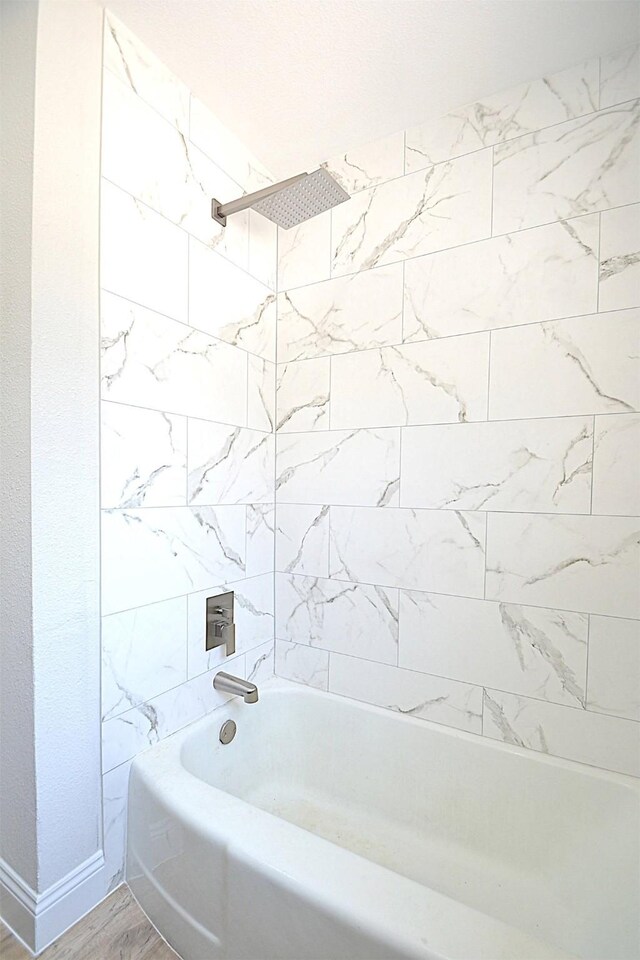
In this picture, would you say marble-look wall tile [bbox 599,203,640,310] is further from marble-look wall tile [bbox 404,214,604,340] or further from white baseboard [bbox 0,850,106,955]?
white baseboard [bbox 0,850,106,955]

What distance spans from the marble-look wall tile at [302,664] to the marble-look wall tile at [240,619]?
8 centimetres

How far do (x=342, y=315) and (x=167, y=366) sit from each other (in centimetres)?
70

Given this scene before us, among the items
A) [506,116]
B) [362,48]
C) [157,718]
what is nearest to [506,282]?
[506,116]

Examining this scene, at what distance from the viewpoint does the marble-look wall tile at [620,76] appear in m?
1.24

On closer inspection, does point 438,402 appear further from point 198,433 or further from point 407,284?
point 198,433

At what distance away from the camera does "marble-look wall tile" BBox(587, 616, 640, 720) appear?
4.06ft

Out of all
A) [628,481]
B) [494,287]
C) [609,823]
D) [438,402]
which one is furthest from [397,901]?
[494,287]

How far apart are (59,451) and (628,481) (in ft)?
4.88

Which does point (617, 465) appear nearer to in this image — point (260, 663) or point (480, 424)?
point (480, 424)

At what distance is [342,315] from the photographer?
5.61 ft

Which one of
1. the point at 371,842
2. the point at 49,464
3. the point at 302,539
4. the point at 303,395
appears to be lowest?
the point at 371,842

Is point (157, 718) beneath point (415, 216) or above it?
beneath

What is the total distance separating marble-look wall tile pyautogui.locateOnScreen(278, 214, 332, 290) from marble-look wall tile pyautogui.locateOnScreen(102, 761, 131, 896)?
1760mm

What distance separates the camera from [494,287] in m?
1.43
